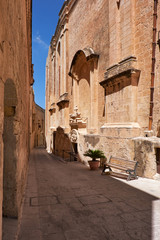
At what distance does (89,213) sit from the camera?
3.38 meters

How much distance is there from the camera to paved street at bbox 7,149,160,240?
2.72 m

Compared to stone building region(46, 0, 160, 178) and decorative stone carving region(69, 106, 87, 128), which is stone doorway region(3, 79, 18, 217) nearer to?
stone building region(46, 0, 160, 178)

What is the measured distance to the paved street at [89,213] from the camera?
2.72 metres

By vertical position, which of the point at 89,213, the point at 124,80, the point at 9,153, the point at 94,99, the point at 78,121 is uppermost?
the point at 124,80

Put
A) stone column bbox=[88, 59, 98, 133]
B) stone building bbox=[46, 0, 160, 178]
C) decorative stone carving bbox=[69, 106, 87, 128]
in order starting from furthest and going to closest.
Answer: decorative stone carving bbox=[69, 106, 87, 128] < stone column bbox=[88, 59, 98, 133] < stone building bbox=[46, 0, 160, 178]

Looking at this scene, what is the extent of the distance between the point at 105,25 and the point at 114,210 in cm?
969

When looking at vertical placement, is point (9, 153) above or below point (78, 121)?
below

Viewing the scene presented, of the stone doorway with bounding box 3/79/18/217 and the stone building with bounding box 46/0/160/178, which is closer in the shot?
the stone doorway with bounding box 3/79/18/217

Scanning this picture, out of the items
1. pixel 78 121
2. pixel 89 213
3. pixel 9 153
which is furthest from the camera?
pixel 78 121

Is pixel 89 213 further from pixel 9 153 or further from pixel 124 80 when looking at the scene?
pixel 124 80

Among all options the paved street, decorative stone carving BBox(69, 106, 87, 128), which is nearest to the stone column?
decorative stone carving BBox(69, 106, 87, 128)

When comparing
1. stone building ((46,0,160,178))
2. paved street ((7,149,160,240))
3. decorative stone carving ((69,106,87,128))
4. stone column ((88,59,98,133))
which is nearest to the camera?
paved street ((7,149,160,240))

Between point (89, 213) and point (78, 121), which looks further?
point (78, 121)

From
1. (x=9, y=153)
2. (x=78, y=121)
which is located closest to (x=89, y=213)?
(x=9, y=153)
